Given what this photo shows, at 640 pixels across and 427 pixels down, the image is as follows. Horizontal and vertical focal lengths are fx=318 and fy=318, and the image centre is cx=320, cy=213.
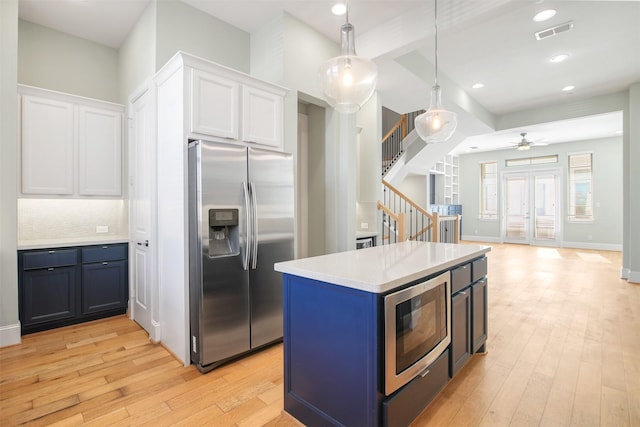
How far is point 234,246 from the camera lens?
271 cm

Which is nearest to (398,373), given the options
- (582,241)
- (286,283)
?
(286,283)

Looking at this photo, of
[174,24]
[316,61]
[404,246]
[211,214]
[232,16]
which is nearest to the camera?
[211,214]

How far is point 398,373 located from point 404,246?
4.43 feet

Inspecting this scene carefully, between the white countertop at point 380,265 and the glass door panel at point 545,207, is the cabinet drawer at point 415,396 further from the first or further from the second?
the glass door panel at point 545,207

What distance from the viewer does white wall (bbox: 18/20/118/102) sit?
3590 mm

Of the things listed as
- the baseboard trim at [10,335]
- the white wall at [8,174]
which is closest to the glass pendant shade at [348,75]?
the white wall at [8,174]

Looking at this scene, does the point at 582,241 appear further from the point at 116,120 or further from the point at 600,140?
the point at 116,120

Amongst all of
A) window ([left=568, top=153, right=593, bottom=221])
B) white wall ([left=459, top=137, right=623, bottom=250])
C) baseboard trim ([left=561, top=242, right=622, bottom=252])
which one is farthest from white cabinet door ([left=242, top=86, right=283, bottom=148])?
baseboard trim ([left=561, top=242, right=622, bottom=252])

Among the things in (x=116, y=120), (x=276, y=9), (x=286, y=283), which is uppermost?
(x=276, y=9)

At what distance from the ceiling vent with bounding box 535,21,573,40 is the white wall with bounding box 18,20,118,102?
17.8ft

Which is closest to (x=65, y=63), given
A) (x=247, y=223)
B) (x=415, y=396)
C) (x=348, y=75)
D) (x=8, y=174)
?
(x=8, y=174)

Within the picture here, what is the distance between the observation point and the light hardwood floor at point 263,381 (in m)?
1.96

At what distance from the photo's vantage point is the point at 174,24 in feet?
10.5

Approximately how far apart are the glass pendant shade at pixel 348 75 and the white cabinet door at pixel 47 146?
3.15 meters
